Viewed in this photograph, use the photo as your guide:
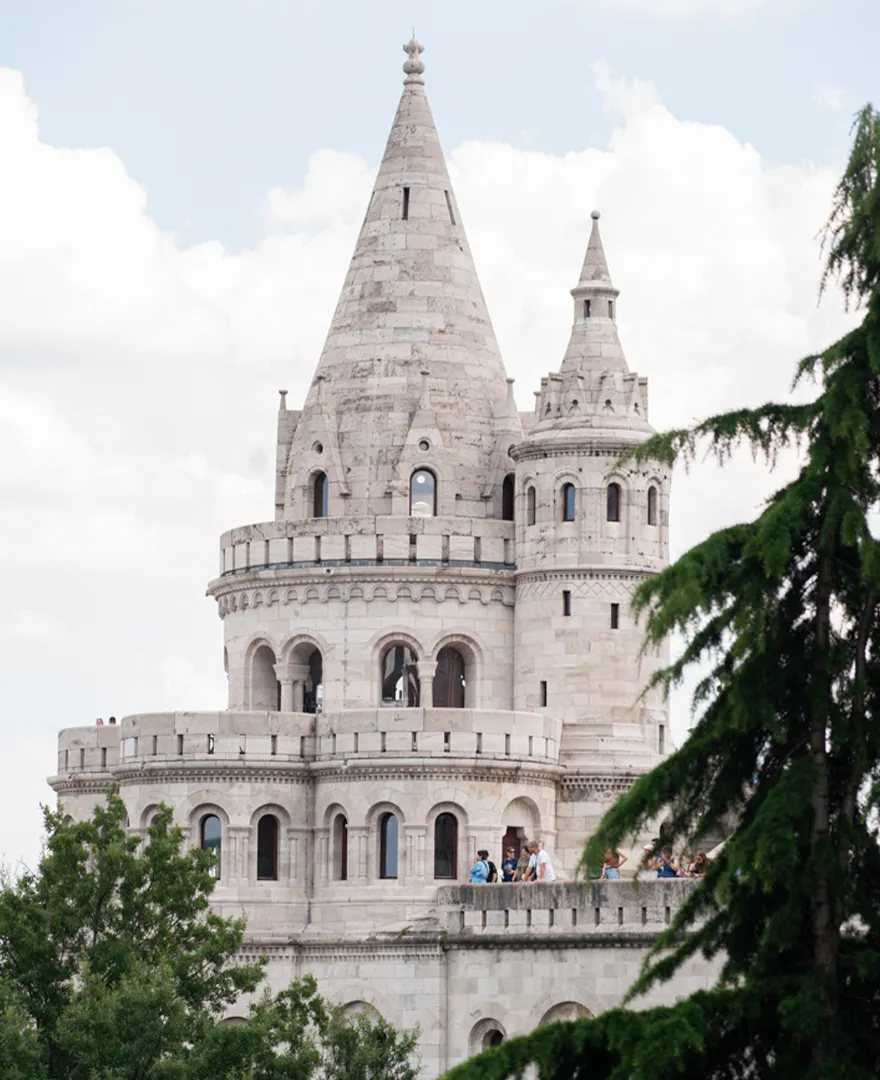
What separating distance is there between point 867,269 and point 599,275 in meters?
36.2

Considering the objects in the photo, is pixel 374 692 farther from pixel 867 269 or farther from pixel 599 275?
pixel 867 269

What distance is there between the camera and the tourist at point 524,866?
55.1m

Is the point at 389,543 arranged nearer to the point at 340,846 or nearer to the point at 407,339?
the point at 407,339

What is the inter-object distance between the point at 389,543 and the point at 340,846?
680 cm

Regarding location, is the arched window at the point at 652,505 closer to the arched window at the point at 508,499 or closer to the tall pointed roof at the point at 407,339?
the arched window at the point at 508,499

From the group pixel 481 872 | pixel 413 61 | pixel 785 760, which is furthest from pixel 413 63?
pixel 785 760

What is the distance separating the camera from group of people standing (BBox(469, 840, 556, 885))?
54.5m

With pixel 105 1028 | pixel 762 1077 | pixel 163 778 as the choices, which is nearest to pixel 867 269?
pixel 762 1077

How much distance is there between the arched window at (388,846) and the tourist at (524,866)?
2457 millimetres

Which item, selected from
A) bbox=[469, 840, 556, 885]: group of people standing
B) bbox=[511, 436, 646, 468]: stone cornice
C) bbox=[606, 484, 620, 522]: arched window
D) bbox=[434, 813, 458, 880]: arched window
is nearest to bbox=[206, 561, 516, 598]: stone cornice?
bbox=[606, 484, 620, 522]: arched window

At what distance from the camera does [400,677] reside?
208ft

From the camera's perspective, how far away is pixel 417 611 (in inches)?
2434

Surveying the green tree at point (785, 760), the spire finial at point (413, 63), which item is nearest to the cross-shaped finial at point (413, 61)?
the spire finial at point (413, 63)

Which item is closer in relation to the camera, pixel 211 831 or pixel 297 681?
pixel 211 831
